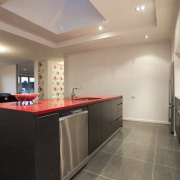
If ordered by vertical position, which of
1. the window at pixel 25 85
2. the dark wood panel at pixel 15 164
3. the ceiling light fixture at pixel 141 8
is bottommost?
the dark wood panel at pixel 15 164

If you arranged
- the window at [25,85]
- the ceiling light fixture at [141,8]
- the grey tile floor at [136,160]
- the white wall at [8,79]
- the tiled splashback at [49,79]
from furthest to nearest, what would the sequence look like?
the window at [25,85] < the white wall at [8,79] < the tiled splashback at [49,79] < the ceiling light fixture at [141,8] < the grey tile floor at [136,160]

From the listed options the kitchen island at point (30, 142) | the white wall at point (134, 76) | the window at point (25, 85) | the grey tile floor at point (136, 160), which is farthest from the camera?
the window at point (25, 85)

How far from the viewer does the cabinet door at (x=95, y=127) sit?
1913 millimetres

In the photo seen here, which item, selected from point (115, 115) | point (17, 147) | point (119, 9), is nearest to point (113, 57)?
point (119, 9)

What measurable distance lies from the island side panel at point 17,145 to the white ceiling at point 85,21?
2.26 m

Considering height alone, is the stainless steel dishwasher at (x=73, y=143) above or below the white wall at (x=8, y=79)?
below

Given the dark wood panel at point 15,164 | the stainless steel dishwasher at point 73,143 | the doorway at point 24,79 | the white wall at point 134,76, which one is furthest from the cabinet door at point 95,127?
the doorway at point 24,79

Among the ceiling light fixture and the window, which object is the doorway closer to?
the window

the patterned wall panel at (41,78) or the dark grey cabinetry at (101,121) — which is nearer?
the dark grey cabinetry at (101,121)

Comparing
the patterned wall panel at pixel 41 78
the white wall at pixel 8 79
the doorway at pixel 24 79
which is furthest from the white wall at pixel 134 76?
the white wall at pixel 8 79

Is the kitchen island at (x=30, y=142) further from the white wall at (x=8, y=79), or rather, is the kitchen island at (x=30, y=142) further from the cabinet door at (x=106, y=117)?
the white wall at (x=8, y=79)

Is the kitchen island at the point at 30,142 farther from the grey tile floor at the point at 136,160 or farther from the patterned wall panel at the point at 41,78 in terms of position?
the patterned wall panel at the point at 41,78

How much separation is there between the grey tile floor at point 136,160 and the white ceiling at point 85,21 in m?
2.54

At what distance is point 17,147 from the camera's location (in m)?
1.24
